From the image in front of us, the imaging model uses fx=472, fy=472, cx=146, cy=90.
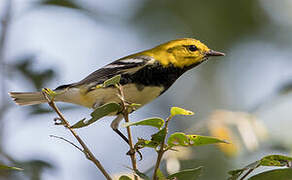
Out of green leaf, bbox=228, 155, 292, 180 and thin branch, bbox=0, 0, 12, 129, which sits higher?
thin branch, bbox=0, 0, 12, 129

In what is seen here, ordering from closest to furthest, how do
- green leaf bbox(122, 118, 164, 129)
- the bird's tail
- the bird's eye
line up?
green leaf bbox(122, 118, 164, 129) < the bird's tail < the bird's eye

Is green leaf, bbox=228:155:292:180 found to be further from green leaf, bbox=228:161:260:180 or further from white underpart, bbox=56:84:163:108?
white underpart, bbox=56:84:163:108

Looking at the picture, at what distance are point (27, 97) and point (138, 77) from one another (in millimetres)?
876

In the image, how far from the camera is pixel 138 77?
10.7 feet

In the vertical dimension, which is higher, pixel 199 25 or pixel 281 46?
pixel 199 25

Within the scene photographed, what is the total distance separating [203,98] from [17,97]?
14.3ft

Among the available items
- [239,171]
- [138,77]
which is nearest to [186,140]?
[239,171]

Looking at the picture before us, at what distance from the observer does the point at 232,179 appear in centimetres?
175

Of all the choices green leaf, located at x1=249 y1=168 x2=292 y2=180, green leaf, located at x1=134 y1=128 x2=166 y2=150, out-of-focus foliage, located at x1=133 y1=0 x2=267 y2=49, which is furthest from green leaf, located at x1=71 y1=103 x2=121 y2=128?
out-of-focus foliage, located at x1=133 y1=0 x2=267 y2=49

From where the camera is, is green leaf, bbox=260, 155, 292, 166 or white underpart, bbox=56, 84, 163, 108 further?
white underpart, bbox=56, 84, 163, 108

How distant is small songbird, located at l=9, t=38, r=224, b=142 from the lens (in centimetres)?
326

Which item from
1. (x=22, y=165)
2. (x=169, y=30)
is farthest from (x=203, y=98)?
(x=22, y=165)

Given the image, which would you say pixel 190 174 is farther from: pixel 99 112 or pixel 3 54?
pixel 3 54

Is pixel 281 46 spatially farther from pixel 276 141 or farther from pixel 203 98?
pixel 276 141
